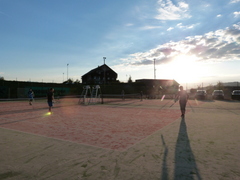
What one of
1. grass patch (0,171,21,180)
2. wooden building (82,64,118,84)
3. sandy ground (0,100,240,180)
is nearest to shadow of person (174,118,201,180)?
sandy ground (0,100,240,180)

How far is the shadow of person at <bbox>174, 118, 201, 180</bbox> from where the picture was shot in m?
3.35

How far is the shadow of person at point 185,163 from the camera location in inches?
132

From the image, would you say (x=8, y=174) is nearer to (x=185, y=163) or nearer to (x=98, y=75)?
(x=185, y=163)

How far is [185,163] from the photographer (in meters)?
3.89

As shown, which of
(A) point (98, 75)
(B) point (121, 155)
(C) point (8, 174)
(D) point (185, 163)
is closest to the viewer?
(C) point (8, 174)

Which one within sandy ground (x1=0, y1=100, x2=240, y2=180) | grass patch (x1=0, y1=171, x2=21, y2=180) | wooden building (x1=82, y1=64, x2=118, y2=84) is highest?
wooden building (x1=82, y1=64, x2=118, y2=84)

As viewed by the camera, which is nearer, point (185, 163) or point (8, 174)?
point (8, 174)

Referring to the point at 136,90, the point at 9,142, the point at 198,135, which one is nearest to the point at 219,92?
the point at 136,90

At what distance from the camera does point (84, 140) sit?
5.84 m

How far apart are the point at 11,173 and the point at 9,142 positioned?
98.3 inches

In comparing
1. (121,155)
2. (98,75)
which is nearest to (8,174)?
(121,155)

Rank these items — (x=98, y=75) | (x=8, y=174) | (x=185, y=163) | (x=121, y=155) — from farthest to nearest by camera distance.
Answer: (x=98, y=75)
(x=121, y=155)
(x=185, y=163)
(x=8, y=174)

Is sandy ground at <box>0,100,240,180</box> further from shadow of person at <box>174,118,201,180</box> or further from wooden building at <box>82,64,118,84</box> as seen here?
wooden building at <box>82,64,118,84</box>

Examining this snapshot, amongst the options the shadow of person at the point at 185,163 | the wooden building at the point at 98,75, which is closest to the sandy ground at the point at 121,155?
the shadow of person at the point at 185,163
